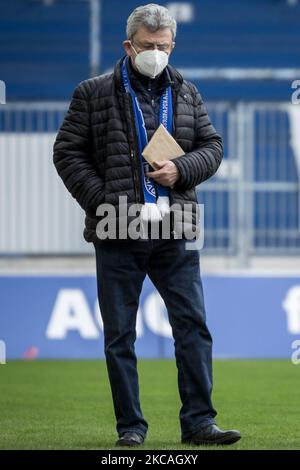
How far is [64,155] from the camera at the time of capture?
6105mm

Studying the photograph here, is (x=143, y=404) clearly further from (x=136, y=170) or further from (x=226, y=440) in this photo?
(x=136, y=170)

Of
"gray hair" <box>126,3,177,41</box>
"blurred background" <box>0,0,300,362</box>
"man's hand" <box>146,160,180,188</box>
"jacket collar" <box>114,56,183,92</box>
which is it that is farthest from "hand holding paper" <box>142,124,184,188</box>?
"blurred background" <box>0,0,300,362</box>

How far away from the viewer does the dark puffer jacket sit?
6.00m

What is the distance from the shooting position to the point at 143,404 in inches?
323

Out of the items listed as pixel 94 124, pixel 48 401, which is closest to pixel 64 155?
pixel 94 124

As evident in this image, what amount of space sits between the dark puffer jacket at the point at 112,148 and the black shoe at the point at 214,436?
961 millimetres

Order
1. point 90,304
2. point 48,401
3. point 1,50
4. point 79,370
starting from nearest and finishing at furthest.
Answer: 1. point 48,401
2. point 79,370
3. point 90,304
4. point 1,50

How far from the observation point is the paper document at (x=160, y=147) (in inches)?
233

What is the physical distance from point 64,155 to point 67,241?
6.01 metres

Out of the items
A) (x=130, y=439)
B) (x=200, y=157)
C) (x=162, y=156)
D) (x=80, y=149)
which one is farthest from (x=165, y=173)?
(x=130, y=439)

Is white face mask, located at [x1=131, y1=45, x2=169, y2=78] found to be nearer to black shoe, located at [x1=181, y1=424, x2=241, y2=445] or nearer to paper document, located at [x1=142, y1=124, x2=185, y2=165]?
paper document, located at [x1=142, y1=124, x2=185, y2=165]

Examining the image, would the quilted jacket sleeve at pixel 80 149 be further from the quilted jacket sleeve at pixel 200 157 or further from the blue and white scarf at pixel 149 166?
the quilted jacket sleeve at pixel 200 157

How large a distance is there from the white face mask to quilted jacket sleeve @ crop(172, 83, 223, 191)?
322 mm

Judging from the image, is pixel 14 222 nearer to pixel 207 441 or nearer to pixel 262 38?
pixel 207 441
